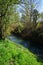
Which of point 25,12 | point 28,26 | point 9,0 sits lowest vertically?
point 28,26

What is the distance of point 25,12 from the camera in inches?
1729

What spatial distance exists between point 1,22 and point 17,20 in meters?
2.32

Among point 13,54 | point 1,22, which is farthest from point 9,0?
point 13,54

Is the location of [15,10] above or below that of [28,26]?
above

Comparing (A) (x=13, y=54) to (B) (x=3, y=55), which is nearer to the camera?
(B) (x=3, y=55)

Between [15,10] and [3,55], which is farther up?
[15,10]

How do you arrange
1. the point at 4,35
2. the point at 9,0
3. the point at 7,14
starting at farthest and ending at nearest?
the point at 4,35 < the point at 7,14 < the point at 9,0

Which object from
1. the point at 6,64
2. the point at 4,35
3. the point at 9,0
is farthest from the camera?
the point at 4,35

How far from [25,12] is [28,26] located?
354 cm

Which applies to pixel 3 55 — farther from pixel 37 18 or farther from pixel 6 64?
pixel 37 18

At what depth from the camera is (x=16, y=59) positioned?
1398 centimetres

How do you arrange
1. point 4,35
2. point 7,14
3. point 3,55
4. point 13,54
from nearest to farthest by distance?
point 3,55, point 13,54, point 7,14, point 4,35

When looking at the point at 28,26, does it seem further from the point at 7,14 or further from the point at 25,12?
the point at 7,14

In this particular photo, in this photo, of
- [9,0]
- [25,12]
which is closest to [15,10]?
[9,0]
